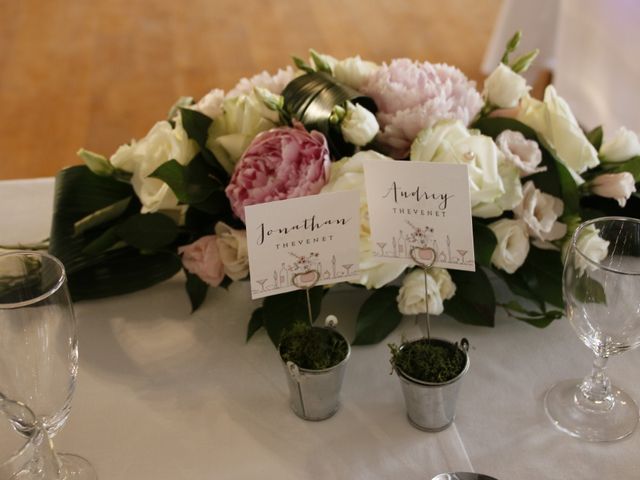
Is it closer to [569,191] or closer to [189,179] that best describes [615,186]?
[569,191]

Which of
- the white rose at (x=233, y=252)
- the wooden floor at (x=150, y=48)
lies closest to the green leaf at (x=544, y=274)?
the white rose at (x=233, y=252)

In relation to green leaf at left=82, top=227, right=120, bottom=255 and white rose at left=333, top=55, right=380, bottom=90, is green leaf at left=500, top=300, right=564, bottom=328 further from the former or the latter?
green leaf at left=82, top=227, right=120, bottom=255

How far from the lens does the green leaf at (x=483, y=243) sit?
2.79 ft

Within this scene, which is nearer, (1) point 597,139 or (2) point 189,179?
(2) point 189,179

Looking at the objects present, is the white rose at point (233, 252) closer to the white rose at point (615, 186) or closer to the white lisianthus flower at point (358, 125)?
the white lisianthus flower at point (358, 125)

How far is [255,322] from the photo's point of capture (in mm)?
897

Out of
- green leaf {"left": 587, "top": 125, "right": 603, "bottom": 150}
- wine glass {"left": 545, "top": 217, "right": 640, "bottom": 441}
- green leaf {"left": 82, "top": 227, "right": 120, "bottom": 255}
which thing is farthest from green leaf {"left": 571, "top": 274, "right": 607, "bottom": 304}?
green leaf {"left": 82, "top": 227, "right": 120, "bottom": 255}

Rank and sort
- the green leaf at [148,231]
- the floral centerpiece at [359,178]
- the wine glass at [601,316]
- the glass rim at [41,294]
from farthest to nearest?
the green leaf at [148,231], the floral centerpiece at [359,178], the wine glass at [601,316], the glass rim at [41,294]

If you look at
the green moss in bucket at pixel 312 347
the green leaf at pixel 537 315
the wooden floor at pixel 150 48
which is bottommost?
the wooden floor at pixel 150 48

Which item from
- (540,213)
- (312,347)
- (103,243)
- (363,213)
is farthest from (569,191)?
(103,243)

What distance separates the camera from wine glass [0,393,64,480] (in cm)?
65

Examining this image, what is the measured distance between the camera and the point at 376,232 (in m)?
0.77

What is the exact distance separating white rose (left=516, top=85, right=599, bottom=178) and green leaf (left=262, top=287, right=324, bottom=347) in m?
0.33

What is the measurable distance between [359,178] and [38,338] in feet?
1.16
